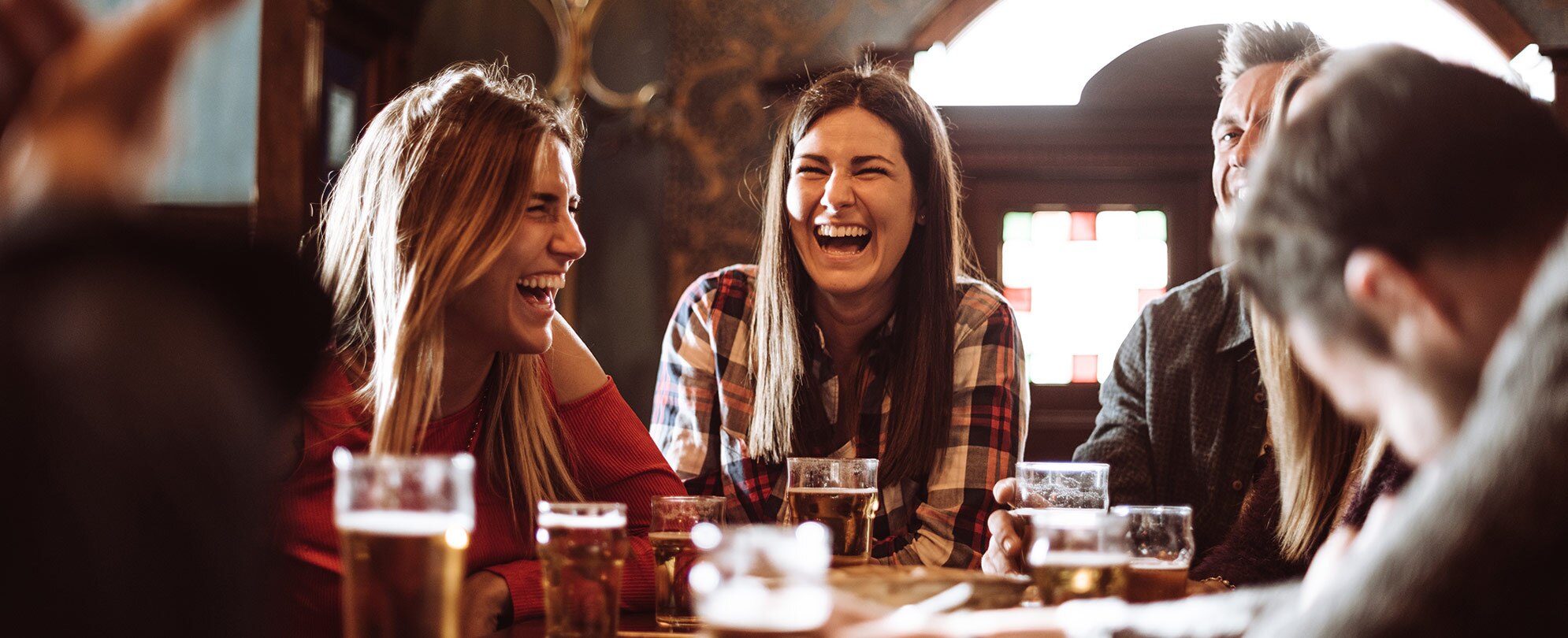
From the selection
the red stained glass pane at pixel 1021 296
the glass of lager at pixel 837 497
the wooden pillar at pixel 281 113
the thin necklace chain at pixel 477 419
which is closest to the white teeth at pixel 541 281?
the thin necklace chain at pixel 477 419

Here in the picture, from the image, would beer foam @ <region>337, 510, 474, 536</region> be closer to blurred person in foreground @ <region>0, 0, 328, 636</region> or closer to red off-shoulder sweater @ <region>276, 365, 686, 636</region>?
blurred person in foreground @ <region>0, 0, 328, 636</region>

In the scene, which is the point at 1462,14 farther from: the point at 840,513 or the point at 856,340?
the point at 840,513

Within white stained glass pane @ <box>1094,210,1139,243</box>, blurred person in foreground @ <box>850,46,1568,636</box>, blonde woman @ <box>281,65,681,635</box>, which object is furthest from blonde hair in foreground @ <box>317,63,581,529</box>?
white stained glass pane @ <box>1094,210,1139,243</box>

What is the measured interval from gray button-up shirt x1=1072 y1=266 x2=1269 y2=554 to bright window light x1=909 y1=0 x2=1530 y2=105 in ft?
11.1

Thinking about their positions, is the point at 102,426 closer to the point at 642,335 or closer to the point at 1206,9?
the point at 642,335

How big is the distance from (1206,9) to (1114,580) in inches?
205

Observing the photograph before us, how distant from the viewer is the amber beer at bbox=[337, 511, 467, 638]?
0.89m

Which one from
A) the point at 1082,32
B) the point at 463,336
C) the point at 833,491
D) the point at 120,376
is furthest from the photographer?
the point at 1082,32

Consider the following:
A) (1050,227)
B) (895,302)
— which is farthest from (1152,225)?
(895,302)

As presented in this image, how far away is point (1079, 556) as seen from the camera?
1042mm

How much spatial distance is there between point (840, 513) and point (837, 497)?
0.06 ft

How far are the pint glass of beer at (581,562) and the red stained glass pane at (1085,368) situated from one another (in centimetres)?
443

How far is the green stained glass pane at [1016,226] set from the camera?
5406mm

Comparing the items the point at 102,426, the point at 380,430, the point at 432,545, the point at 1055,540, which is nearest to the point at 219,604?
the point at 102,426
